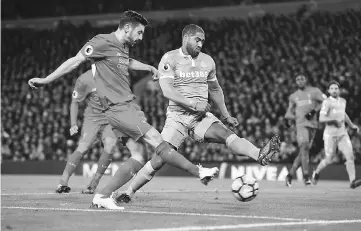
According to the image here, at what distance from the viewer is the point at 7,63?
29031 millimetres

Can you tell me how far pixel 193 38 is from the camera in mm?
8719

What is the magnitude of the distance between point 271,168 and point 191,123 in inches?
407

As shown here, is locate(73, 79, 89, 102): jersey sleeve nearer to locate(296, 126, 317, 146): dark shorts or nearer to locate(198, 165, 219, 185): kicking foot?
locate(198, 165, 219, 185): kicking foot

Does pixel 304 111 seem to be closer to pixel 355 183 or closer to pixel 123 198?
pixel 355 183

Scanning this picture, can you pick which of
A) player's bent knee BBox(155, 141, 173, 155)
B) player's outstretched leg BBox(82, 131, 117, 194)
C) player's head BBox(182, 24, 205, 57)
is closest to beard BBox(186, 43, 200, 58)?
player's head BBox(182, 24, 205, 57)

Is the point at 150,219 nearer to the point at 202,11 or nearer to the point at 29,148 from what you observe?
the point at 29,148

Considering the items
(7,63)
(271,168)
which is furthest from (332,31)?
(7,63)

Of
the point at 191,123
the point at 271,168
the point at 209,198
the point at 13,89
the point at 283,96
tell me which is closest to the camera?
the point at 191,123

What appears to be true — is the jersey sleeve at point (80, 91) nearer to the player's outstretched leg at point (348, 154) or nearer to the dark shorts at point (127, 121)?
the dark shorts at point (127, 121)

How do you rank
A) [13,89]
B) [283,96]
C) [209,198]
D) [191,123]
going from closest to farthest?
[191,123] < [209,198] < [283,96] < [13,89]

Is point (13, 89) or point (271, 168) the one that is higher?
point (13, 89)

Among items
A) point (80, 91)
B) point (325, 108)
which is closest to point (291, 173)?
point (325, 108)

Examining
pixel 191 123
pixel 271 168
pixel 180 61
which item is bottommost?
pixel 271 168

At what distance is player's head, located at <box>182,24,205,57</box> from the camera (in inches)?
341
